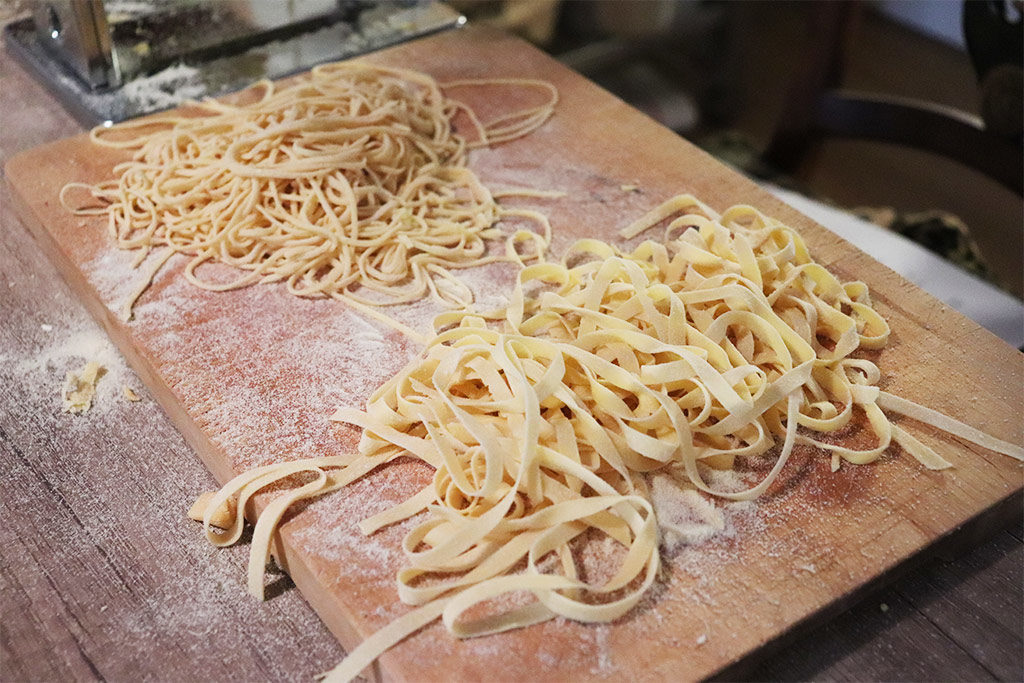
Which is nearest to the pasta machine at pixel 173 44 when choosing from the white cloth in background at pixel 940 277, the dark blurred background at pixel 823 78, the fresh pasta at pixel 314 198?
the fresh pasta at pixel 314 198

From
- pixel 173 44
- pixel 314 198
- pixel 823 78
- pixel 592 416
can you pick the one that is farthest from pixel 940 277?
pixel 173 44

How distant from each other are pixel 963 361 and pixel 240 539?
1.00 metres

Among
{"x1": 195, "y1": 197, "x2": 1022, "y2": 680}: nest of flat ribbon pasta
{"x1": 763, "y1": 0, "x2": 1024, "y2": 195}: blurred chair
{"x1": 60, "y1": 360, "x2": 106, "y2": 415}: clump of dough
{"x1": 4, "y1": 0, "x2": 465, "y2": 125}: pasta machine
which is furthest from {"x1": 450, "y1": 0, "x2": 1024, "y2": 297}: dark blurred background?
{"x1": 60, "y1": 360, "x2": 106, "y2": 415}: clump of dough

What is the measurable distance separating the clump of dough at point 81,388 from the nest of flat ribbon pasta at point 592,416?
33 centimetres

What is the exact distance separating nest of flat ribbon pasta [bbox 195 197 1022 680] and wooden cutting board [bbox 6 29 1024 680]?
3 centimetres

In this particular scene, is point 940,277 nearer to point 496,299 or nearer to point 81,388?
point 496,299

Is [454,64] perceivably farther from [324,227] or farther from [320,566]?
[320,566]

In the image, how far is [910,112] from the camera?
2.31 m

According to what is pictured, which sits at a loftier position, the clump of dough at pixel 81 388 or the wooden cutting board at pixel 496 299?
the wooden cutting board at pixel 496 299

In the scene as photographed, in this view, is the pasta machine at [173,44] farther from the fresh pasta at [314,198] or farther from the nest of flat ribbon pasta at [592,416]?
the nest of flat ribbon pasta at [592,416]

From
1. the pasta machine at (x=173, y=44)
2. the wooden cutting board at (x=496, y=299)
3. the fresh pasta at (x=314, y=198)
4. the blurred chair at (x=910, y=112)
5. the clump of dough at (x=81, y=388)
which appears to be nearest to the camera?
the wooden cutting board at (x=496, y=299)

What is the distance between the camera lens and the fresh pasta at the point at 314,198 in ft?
5.14

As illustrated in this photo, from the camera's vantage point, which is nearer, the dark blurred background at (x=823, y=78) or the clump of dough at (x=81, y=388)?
the clump of dough at (x=81, y=388)

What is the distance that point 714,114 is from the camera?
13.0 feet
